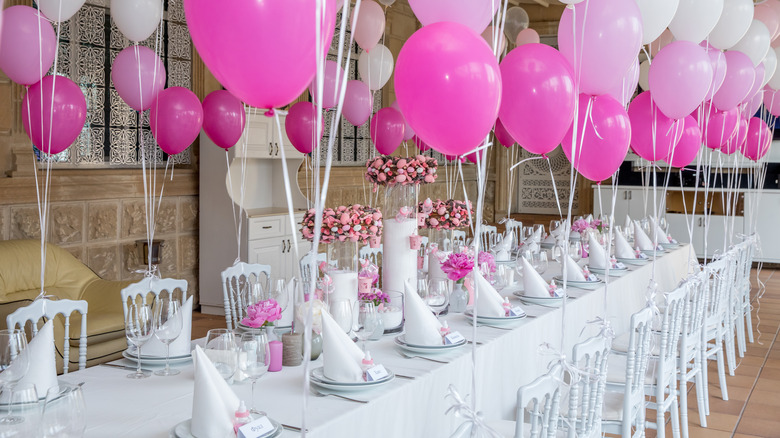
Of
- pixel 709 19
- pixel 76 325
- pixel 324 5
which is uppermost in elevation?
Result: pixel 709 19

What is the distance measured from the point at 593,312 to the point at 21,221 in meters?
3.97

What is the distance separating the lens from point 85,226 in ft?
19.3

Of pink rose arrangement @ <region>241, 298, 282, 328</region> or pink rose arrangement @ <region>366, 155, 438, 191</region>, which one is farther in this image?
pink rose arrangement @ <region>366, 155, 438, 191</region>

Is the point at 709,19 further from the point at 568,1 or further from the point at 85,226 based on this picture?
the point at 85,226

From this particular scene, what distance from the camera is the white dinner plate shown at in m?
1.81

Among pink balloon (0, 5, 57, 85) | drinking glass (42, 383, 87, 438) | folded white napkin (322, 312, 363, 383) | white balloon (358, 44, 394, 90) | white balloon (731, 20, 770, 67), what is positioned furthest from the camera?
white balloon (358, 44, 394, 90)

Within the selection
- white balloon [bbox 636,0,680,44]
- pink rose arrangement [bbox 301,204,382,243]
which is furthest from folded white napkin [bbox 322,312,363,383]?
white balloon [bbox 636,0,680,44]

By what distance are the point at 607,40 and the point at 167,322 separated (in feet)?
6.01

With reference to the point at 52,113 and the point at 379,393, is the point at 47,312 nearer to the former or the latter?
the point at 52,113

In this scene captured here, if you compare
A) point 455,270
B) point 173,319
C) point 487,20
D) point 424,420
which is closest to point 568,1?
point 487,20

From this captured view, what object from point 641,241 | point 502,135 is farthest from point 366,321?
point 502,135

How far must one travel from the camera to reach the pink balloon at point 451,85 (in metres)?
2.06

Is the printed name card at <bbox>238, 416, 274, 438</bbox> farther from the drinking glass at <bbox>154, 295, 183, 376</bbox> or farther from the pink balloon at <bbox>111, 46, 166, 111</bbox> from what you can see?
the pink balloon at <bbox>111, 46, 166, 111</bbox>

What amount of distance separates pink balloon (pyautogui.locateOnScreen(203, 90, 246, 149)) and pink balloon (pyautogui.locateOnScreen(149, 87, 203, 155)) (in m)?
0.45
